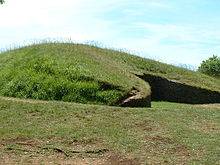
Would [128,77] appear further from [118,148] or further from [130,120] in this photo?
[118,148]

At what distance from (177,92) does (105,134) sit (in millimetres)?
10878

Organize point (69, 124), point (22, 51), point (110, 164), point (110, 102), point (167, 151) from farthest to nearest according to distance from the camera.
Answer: point (22, 51)
point (110, 102)
point (69, 124)
point (167, 151)
point (110, 164)

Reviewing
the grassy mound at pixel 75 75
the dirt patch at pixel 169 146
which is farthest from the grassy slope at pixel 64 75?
the dirt patch at pixel 169 146

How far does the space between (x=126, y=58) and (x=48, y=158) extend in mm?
14462

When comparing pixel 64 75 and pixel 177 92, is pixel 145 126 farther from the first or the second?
pixel 177 92

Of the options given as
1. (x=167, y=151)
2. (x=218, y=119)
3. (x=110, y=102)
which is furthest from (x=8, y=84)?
(x=167, y=151)

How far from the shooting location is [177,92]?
18.9 meters

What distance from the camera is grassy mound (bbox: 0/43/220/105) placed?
46.4ft

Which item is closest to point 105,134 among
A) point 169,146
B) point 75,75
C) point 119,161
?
point 169,146

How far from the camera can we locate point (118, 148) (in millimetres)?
7551

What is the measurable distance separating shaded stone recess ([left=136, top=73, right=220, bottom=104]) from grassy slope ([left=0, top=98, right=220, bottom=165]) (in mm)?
6929

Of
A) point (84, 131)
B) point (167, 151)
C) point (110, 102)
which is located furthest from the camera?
point (110, 102)

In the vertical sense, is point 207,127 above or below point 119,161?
above

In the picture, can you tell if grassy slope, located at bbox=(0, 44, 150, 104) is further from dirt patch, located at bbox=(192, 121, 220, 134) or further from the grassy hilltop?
dirt patch, located at bbox=(192, 121, 220, 134)
